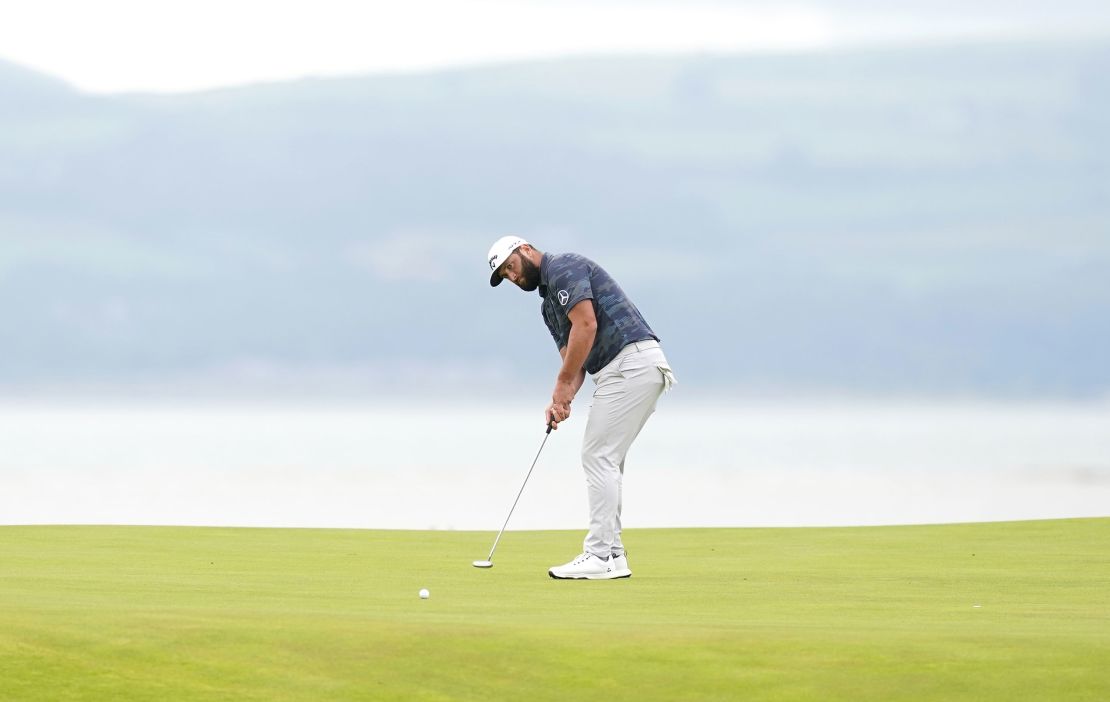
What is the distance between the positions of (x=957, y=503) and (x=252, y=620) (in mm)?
25306

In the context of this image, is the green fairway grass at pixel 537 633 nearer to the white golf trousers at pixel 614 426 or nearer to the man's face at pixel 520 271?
the white golf trousers at pixel 614 426

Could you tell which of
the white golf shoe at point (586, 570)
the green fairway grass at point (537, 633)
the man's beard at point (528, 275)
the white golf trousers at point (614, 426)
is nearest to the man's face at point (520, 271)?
the man's beard at point (528, 275)

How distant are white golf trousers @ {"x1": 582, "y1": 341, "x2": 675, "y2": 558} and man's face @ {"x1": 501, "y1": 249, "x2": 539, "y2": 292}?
2.34 ft

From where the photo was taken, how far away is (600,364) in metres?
10.2

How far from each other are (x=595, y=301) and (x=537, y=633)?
3.84 metres

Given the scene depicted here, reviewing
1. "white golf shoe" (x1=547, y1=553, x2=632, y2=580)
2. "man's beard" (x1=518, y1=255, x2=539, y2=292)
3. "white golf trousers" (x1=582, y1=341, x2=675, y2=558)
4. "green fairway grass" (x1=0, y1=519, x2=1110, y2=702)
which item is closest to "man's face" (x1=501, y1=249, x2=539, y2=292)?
"man's beard" (x1=518, y1=255, x2=539, y2=292)

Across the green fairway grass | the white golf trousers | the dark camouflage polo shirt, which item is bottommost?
the green fairway grass

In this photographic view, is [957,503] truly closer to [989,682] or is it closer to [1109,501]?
[1109,501]

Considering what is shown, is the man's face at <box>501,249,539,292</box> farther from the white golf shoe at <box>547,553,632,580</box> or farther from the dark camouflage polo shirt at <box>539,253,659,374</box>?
the white golf shoe at <box>547,553,632,580</box>

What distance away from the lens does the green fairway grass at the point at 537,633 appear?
A: 6188 millimetres

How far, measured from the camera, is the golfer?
9.95 meters

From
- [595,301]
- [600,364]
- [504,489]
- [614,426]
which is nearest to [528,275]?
[595,301]

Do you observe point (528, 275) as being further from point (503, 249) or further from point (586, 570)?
point (586, 570)

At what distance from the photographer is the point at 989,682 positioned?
6188 millimetres
